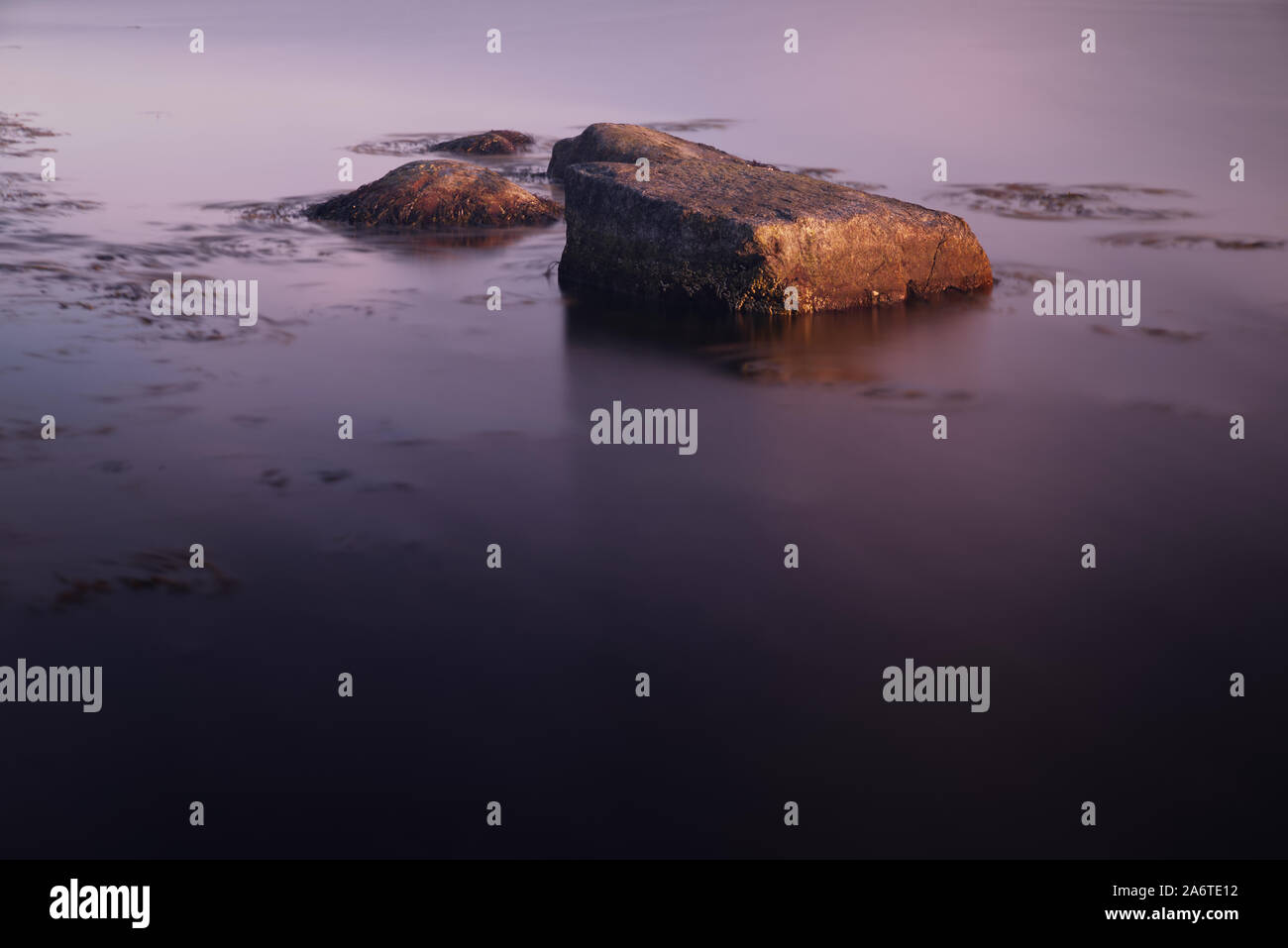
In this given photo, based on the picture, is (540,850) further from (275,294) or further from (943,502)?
(275,294)

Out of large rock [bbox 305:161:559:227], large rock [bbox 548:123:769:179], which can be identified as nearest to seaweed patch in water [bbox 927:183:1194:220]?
large rock [bbox 548:123:769:179]

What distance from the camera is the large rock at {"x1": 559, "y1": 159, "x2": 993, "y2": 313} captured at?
8.11 m

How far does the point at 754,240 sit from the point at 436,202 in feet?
18.2

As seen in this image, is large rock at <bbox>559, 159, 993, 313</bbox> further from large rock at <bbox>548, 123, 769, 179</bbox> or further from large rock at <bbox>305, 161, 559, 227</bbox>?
large rock at <bbox>305, 161, 559, 227</bbox>

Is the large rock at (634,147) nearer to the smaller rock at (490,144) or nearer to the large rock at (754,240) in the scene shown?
the large rock at (754,240)

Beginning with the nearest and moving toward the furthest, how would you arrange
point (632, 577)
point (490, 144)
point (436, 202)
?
point (632, 577) → point (436, 202) → point (490, 144)

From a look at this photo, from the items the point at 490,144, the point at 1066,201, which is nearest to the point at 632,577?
the point at 1066,201

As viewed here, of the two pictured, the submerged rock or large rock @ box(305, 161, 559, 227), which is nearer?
large rock @ box(305, 161, 559, 227)

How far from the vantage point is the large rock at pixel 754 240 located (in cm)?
811

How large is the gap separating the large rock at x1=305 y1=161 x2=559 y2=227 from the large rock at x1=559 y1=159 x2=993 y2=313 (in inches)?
130

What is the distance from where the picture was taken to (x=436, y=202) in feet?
40.2

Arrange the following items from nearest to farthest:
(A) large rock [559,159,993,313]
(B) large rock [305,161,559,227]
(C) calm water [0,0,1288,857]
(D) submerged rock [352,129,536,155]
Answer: (C) calm water [0,0,1288,857], (A) large rock [559,159,993,313], (B) large rock [305,161,559,227], (D) submerged rock [352,129,536,155]

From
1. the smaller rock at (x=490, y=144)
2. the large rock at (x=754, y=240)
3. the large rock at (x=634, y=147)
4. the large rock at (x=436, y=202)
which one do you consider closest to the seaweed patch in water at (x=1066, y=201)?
the large rock at (x=634, y=147)

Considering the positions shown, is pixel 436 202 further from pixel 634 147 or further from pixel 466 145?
pixel 466 145
